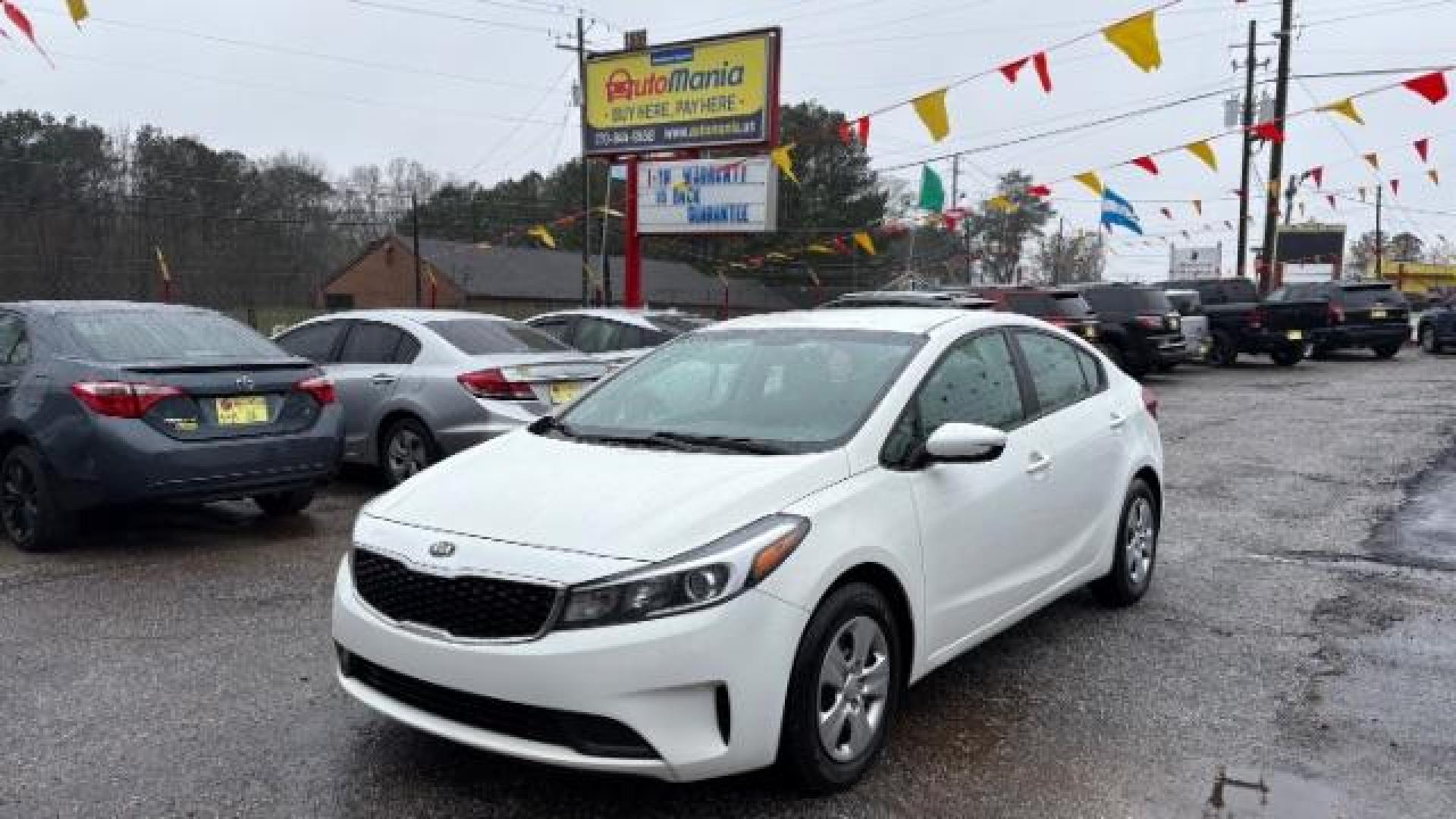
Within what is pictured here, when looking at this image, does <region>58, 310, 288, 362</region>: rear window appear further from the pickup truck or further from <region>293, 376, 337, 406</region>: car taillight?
the pickup truck

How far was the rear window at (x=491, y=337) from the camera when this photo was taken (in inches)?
319

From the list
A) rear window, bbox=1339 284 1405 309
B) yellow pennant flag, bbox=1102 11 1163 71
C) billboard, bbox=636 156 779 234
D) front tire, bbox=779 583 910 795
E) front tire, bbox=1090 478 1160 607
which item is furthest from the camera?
rear window, bbox=1339 284 1405 309

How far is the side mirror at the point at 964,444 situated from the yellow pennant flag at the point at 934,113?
35.1ft

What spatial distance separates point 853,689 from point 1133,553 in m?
2.60

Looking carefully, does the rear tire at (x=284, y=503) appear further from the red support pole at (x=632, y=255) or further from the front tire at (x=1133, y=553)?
the red support pole at (x=632, y=255)

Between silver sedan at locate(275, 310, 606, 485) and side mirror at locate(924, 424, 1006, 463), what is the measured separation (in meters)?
4.28

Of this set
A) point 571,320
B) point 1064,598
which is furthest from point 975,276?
point 1064,598

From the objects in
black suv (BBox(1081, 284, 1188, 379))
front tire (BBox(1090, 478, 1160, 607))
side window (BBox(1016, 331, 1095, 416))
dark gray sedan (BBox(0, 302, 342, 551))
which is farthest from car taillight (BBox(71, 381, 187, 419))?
black suv (BBox(1081, 284, 1188, 379))

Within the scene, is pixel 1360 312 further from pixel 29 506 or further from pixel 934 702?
pixel 29 506

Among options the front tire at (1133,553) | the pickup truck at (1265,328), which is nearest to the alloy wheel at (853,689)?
the front tire at (1133,553)

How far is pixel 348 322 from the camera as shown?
28.6 feet

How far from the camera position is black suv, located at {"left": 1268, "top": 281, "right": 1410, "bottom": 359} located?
2180 cm

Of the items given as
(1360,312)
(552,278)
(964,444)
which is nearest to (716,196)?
(1360,312)

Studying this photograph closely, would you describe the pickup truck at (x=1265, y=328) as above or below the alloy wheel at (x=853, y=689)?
above
